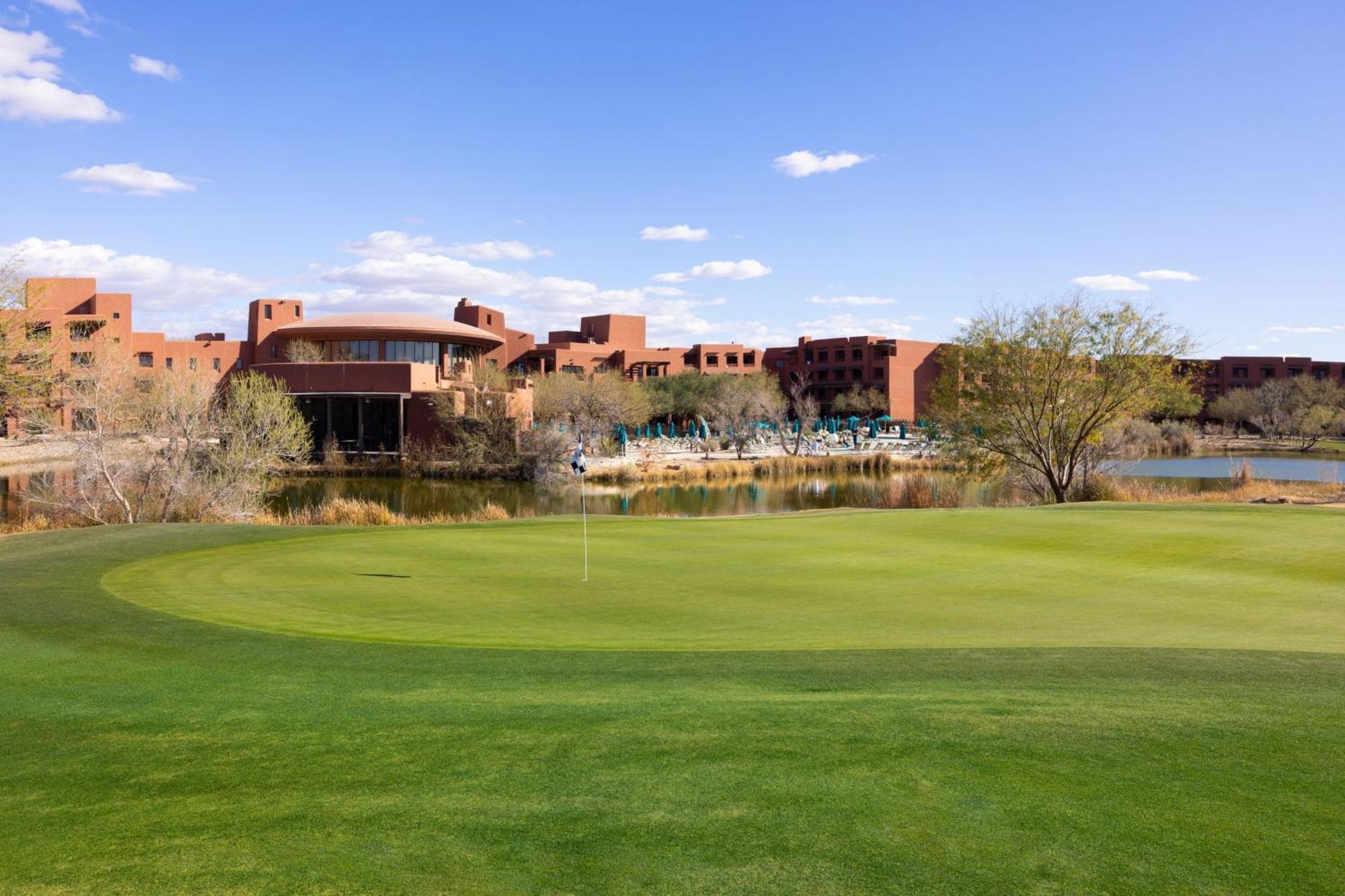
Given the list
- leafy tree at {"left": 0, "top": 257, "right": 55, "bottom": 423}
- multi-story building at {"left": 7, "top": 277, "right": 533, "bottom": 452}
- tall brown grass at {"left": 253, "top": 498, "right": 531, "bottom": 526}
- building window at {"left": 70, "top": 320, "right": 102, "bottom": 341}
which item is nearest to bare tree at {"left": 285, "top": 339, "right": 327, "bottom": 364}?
multi-story building at {"left": 7, "top": 277, "right": 533, "bottom": 452}

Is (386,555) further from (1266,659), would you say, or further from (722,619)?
(1266,659)

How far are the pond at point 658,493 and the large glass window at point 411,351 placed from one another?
18.4 meters

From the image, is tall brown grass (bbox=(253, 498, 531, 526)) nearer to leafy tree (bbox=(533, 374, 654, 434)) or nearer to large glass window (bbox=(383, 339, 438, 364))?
leafy tree (bbox=(533, 374, 654, 434))

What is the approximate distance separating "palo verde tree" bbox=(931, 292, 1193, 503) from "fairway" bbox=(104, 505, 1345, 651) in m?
13.4

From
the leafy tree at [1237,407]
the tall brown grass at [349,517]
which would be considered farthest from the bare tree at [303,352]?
the leafy tree at [1237,407]

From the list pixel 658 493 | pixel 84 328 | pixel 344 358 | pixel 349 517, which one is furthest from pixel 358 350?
pixel 349 517

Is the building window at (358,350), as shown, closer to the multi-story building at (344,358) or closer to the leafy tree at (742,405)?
the multi-story building at (344,358)

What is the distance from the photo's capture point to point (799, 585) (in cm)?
1125

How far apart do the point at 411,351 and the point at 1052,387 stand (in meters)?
48.7

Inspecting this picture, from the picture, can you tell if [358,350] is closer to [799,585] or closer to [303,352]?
[303,352]

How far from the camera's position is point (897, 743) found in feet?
16.7

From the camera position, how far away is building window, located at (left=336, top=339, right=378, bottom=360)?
6694 cm

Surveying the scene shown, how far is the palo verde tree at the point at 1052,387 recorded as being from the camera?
97.3ft

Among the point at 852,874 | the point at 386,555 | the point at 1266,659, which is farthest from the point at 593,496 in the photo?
the point at 852,874
